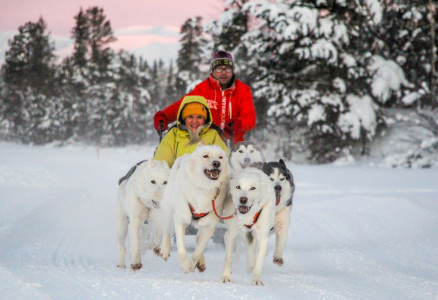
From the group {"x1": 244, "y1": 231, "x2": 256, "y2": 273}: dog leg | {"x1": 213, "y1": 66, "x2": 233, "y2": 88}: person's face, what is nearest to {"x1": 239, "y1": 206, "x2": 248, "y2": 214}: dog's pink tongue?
{"x1": 244, "y1": 231, "x2": 256, "y2": 273}: dog leg

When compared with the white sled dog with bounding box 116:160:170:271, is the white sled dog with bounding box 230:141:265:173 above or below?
above

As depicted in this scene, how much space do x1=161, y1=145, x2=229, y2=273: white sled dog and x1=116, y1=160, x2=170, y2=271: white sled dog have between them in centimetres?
35

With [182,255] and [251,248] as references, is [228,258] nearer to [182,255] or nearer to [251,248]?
[182,255]

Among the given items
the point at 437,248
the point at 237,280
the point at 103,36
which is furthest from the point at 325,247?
the point at 103,36

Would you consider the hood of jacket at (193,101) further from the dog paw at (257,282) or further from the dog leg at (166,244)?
the dog paw at (257,282)

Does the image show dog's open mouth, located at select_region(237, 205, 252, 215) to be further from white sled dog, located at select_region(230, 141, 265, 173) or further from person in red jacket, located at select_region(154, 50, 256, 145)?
person in red jacket, located at select_region(154, 50, 256, 145)

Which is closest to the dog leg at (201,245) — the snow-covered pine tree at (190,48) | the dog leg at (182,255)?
the dog leg at (182,255)

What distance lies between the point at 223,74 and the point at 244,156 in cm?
148

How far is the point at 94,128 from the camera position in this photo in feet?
156

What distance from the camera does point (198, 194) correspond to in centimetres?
475

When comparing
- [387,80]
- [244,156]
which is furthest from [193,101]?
[387,80]

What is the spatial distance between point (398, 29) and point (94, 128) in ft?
114

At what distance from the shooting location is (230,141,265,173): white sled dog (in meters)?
6.25

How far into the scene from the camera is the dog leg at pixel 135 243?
5137 millimetres
